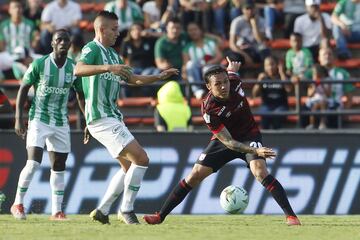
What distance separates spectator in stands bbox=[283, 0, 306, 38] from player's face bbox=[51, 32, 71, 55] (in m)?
7.19

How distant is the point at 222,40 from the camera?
63.2 ft

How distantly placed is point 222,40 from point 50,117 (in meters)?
6.50

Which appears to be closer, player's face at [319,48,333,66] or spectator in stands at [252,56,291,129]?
spectator in stands at [252,56,291,129]

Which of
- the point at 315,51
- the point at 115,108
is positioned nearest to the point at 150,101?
the point at 315,51

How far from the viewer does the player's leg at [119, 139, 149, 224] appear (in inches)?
461

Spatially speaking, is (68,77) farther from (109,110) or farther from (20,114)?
(109,110)

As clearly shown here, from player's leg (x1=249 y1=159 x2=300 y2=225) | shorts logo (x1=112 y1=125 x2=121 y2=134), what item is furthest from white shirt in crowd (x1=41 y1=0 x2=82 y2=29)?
player's leg (x1=249 y1=159 x2=300 y2=225)

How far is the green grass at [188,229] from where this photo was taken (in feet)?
34.4

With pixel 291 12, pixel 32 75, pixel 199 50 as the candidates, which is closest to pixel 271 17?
pixel 291 12

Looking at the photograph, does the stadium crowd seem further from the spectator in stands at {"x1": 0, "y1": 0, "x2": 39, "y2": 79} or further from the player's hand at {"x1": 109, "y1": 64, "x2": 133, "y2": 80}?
the player's hand at {"x1": 109, "y1": 64, "x2": 133, "y2": 80}

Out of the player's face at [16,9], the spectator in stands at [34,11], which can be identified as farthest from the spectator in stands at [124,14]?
the player's face at [16,9]

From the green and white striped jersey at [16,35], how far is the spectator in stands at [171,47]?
249 centimetres

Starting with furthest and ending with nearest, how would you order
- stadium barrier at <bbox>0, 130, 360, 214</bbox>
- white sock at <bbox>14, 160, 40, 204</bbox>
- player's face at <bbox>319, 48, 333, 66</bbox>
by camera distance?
1. player's face at <bbox>319, 48, 333, 66</bbox>
2. stadium barrier at <bbox>0, 130, 360, 214</bbox>
3. white sock at <bbox>14, 160, 40, 204</bbox>

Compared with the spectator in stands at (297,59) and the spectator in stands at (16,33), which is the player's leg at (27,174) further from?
the spectator in stands at (16,33)
